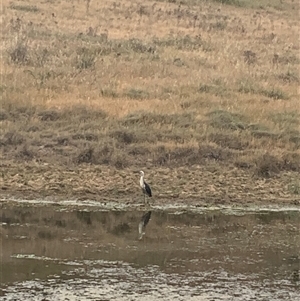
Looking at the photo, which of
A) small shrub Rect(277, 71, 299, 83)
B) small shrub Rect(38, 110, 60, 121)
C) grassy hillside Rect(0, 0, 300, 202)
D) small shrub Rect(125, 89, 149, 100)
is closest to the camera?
grassy hillside Rect(0, 0, 300, 202)

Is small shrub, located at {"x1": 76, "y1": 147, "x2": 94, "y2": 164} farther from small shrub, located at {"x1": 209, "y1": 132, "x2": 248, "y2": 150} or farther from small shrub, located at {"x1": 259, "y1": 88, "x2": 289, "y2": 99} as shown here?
small shrub, located at {"x1": 259, "y1": 88, "x2": 289, "y2": 99}

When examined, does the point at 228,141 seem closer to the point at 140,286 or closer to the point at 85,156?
the point at 85,156

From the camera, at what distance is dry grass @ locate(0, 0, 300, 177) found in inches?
592

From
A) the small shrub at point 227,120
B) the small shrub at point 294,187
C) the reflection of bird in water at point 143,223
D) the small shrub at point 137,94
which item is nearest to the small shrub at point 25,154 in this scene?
the reflection of bird in water at point 143,223

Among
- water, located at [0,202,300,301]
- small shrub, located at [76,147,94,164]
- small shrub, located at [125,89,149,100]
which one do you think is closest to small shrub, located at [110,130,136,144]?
small shrub, located at [76,147,94,164]

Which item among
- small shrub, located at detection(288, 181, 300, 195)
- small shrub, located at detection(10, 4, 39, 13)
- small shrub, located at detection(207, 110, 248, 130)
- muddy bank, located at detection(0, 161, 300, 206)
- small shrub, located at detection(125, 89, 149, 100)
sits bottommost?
muddy bank, located at detection(0, 161, 300, 206)

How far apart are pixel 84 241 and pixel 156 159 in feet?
14.9

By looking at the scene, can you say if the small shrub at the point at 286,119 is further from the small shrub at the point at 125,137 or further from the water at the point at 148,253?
the water at the point at 148,253

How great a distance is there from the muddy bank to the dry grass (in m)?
0.38

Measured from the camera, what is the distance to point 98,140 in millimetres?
15289

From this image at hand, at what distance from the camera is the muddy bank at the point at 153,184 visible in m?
13.1

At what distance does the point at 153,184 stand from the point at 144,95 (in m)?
4.29

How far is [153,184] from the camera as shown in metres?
13.7

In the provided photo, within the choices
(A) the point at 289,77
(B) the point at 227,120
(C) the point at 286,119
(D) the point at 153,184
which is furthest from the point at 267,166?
(A) the point at 289,77
